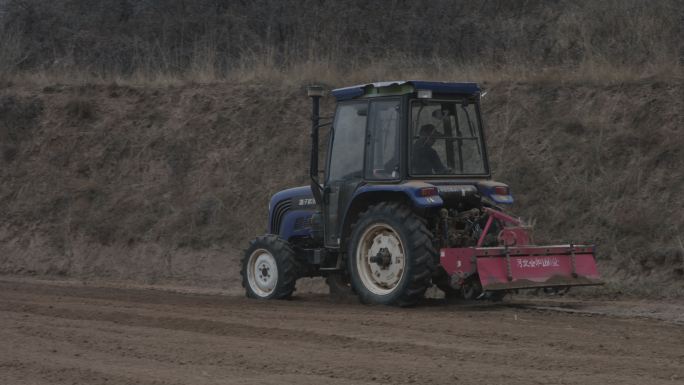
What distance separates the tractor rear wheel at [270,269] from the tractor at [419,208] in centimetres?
3

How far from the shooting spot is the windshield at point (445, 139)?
1198 centimetres

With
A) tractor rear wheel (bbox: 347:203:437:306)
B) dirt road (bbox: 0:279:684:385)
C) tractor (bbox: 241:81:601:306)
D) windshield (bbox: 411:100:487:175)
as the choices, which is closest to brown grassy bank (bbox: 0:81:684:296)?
tractor (bbox: 241:81:601:306)

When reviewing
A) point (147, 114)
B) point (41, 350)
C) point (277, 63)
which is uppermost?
point (277, 63)

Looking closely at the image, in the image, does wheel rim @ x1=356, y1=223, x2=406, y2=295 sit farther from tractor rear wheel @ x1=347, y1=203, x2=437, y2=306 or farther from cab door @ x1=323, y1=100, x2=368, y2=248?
cab door @ x1=323, y1=100, x2=368, y2=248

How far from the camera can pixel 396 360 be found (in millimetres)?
8234

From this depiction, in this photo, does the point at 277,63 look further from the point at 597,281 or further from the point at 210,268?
the point at 597,281

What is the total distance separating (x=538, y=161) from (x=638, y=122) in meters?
1.67

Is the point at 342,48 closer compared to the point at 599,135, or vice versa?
the point at 599,135

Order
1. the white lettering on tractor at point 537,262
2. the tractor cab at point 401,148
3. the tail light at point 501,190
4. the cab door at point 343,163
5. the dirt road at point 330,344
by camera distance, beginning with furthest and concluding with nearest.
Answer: the cab door at point 343,163 → the tail light at point 501,190 → the tractor cab at point 401,148 → the white lettering on tractor at point 537,262 → the dirt road at point 330,344

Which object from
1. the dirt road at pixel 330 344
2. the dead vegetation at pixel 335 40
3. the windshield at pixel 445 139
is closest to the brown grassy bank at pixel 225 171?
the dead vegetation at pixel 335 40

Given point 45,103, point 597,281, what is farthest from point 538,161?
point 45,103

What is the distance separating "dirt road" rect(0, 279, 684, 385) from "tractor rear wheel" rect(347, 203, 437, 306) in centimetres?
33

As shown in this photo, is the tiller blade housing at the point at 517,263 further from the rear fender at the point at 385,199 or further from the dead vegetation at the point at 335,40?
the dead vegetation at the point at 335,40

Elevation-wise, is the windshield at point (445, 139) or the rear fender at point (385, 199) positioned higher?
the windshield at point (445, 139)
